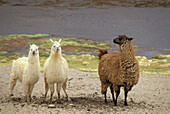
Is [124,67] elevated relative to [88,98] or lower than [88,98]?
elevated

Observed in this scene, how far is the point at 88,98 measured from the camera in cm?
812

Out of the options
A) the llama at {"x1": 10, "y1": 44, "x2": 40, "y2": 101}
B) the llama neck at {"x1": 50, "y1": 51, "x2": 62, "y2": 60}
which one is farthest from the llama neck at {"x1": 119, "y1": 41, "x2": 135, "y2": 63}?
the llama at {"x1": 10, "y1": 44, "x2": 40, "y2": 101}

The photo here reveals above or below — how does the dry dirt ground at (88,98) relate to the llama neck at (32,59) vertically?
below

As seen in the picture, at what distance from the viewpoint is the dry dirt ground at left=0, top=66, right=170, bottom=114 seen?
6301 millimetres

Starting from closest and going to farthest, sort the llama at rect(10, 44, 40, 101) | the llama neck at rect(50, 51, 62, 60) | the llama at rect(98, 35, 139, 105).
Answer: the llama at rect(98, 35, 139, 105) < the llama neck at rect(50, 51, 62, 60) < the llama at rect(10, 44, 40, 101)

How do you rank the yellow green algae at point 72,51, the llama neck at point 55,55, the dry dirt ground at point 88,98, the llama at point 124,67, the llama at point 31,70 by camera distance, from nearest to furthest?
the dry dirt ground at point 88,98
the llama at point 124,67
the llama neck at point 55,55
the llama at point 31,70
the yellow green algae at point 72,51

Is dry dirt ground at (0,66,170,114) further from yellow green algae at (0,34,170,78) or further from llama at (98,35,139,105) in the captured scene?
yellow green algae at (0,34,170,78)

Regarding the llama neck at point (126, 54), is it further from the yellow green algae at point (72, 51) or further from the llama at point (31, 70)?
the yellow green algae at point (72, 51)

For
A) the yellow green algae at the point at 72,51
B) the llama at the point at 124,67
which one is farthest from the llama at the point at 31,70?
the yellow green algae at the point at 72,51

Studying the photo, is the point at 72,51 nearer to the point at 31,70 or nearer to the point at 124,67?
the point at 31,70

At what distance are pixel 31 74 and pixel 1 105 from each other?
1242 millimetres

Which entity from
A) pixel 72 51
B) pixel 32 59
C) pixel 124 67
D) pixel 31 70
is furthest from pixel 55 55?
pixel 72 51

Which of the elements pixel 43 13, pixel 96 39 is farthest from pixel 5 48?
pixel 96 39

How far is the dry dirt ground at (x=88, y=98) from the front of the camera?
6301 mm
